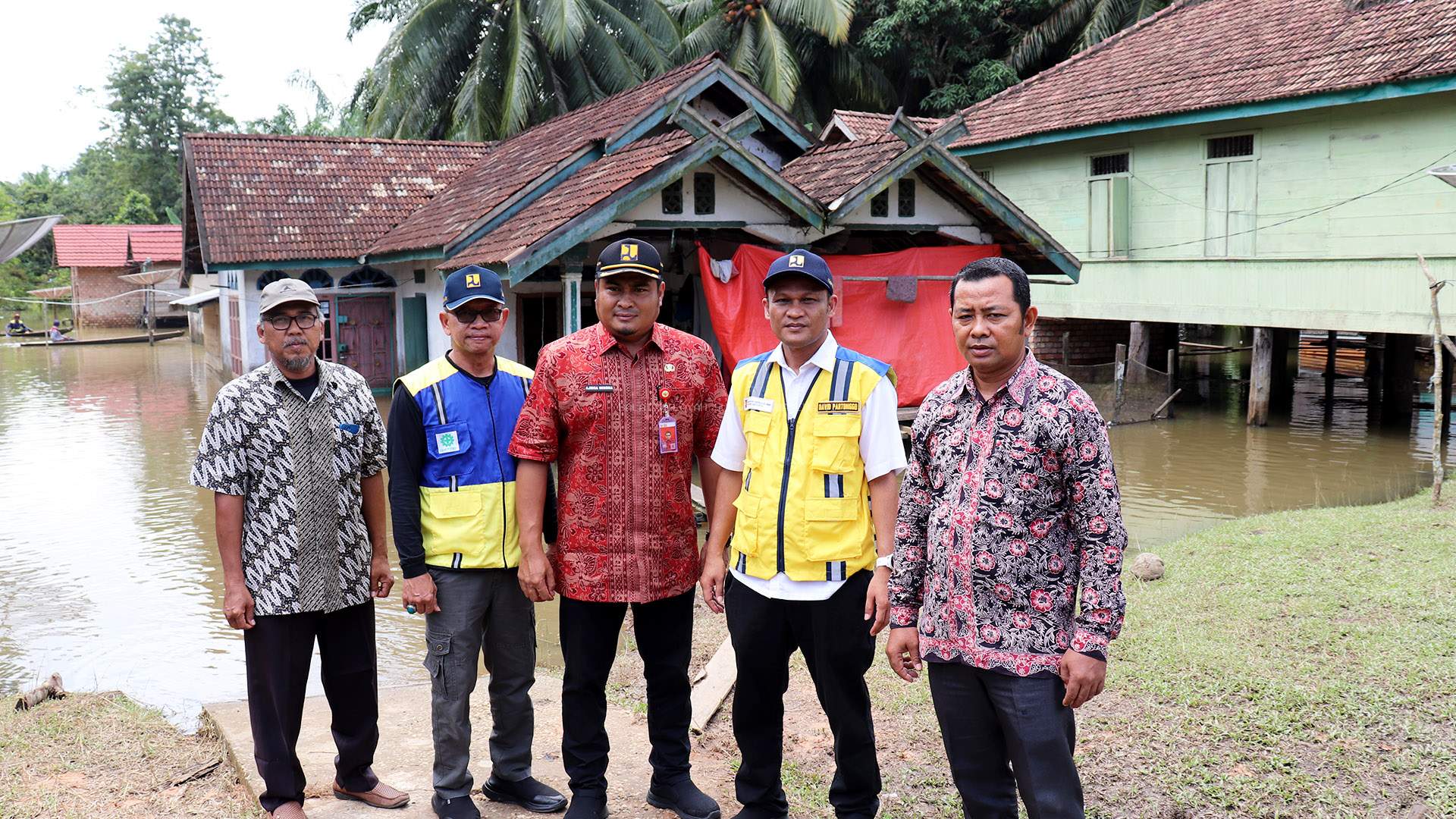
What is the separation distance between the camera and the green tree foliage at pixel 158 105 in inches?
1844

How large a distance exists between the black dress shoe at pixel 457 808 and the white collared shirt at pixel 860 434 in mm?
1243

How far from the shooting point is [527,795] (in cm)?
405

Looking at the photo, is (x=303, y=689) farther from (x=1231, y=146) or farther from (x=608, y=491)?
(x=1231, y=146)

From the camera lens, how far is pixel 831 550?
3.57 m

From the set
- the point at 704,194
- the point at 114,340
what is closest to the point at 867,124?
the point at 704,194

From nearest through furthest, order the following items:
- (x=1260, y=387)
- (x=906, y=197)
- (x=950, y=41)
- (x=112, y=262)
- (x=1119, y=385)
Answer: (x=906, y=197) < (x=1260, y=387) < (x=1119, y=385) < (x=950, y=41) < (x=112, y=262)

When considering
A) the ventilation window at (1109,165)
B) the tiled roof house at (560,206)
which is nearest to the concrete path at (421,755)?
the tiled roof house at (560,206)

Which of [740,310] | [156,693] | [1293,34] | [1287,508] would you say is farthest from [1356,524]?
[1293,34]

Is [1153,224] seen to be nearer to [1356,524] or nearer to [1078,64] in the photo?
[1078,64]

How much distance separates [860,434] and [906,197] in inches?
328

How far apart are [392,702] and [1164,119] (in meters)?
13.7

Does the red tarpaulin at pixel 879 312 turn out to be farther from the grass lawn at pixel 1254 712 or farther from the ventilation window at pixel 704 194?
the grass lawn at pixel 1254 712

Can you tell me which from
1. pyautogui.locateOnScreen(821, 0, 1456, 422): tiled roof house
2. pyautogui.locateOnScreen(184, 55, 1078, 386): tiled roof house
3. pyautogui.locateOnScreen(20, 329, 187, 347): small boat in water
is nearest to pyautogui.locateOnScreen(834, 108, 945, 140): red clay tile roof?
pyautogui.locateOnScreen(821, 0, 1456, 422): tiled roof house

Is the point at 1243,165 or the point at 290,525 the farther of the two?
the point at 1243,165
